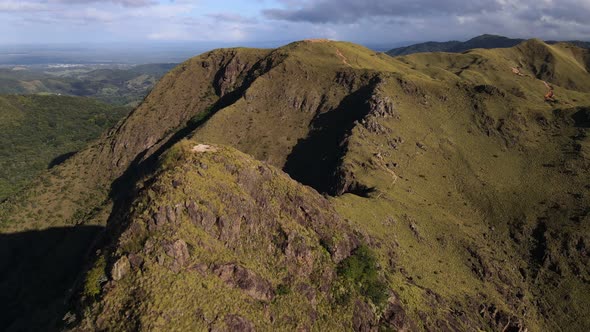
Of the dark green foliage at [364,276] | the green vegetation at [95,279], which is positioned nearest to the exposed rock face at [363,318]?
the dark green foliage at [364,276]

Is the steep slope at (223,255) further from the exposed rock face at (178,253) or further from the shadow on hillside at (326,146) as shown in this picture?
the shadow on hillside at (326,146)

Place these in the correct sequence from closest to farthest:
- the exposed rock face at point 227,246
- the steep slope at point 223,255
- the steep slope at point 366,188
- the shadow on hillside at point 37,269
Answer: the steep slope at point 223,255 < the exposed rock face at point 227,246 < the steep slope at point 366,188 < the shadow on hillside at point 37,269

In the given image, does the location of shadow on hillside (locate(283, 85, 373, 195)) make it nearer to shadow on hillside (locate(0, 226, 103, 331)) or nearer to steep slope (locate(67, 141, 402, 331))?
steep slope (locate(67, 141, 402, 331))

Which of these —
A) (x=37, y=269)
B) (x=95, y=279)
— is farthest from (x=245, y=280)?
(x=37, y=269)

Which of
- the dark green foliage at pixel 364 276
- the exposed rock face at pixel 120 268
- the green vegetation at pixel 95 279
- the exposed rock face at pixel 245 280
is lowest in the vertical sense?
the dark green foliage at pixel 364 276

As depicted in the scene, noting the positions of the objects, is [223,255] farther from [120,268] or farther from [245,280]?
[120,268]

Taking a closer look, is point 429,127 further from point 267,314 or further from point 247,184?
point 267,314
